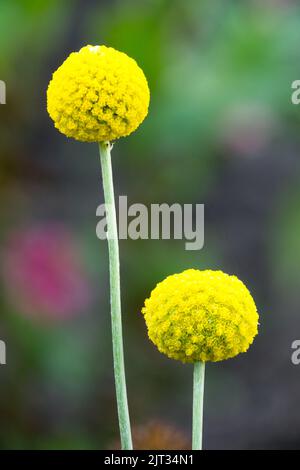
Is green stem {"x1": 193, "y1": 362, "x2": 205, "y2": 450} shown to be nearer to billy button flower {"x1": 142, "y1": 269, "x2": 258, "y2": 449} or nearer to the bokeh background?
billy button flower {"x1": 142, "y1": 269, "x2": 258, "y2": 449}

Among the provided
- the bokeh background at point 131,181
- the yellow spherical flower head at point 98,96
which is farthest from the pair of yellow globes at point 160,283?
the bokeh background at point 131,181

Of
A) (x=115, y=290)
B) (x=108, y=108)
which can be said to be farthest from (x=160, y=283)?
(x=108, y=108)

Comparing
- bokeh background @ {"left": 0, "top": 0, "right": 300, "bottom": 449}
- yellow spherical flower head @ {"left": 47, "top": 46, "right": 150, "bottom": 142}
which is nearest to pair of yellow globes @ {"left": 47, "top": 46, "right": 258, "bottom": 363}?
yellow spherical flower head @ {"left": 47, "top": 46, "right": 150, "bottom": 142}

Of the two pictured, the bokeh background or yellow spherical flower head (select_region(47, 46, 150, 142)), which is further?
the bokeh background

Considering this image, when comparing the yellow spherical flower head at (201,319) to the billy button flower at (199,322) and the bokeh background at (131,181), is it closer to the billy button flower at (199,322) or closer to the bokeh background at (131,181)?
the billy button flower at (199,322)

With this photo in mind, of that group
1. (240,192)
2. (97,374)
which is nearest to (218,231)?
(240,192)

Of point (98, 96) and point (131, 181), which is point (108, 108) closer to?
point (98, 96)
